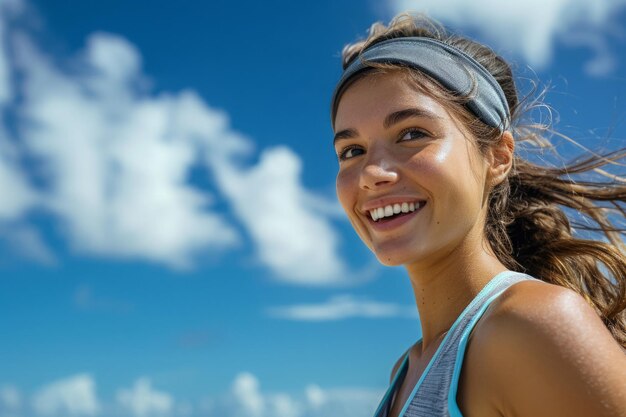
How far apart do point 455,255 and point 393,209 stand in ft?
1.26

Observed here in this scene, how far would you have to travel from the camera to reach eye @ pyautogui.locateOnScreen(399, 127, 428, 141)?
3.44 meters

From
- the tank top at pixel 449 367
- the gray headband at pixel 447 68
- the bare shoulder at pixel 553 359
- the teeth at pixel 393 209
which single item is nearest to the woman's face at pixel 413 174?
the teeth at pixel 393 209

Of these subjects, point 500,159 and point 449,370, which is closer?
point 449,370

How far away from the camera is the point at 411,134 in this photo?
11.3 ft

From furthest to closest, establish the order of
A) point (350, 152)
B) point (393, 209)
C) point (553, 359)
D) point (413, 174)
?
point (350, 152), point (393, 209), point (413, 174), point (553, 359)

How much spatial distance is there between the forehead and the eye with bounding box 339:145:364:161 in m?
0.12

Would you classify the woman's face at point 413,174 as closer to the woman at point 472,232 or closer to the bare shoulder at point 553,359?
the woman at point 472,232

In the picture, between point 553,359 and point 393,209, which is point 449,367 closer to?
point 553,359

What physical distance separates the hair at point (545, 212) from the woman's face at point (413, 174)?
11.0 inches

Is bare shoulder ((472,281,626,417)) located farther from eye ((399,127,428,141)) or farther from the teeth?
eye ((399,127,428,141))

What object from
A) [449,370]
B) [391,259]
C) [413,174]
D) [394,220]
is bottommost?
[449,370]

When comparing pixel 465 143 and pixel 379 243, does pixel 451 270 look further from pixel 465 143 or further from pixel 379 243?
pixel 465 143

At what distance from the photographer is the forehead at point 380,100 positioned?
137 inches

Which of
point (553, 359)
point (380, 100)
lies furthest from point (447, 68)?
point (553, 359)
